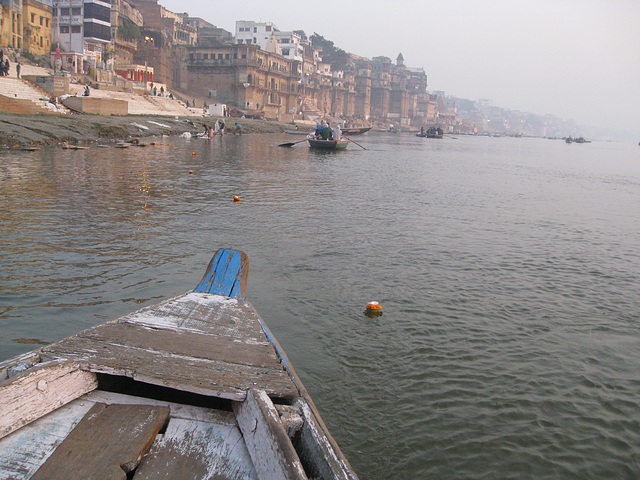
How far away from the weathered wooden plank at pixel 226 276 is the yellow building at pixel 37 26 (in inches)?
1927

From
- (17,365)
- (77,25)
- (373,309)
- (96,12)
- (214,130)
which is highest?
(96,12)

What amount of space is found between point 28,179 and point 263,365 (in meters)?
13.3

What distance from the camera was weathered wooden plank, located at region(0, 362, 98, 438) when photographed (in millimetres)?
2531

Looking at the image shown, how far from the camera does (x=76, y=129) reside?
26828mm

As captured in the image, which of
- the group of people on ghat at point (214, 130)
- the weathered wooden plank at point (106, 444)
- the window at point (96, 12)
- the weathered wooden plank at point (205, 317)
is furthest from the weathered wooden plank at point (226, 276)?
the window at point (96, 12)

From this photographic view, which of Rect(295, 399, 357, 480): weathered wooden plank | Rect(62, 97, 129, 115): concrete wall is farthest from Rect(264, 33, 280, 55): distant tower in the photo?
Rect(295, 399, 357, 480): weathered wooden plank

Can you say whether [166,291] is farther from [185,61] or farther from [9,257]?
[185,61]

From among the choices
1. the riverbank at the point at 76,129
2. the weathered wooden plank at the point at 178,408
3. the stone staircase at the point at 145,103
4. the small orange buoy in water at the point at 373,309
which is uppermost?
the stone staircase at the point at 145,103

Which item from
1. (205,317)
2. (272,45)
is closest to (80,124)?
(205,317)

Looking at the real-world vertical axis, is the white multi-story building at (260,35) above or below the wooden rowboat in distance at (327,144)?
above

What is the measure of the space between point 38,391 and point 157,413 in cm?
62

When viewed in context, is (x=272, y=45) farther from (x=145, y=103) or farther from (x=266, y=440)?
(x=266, y=440)

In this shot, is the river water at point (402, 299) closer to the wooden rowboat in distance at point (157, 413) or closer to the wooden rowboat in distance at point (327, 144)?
the wooden rowboat in distance at point (157, 413)

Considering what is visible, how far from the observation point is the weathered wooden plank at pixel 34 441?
7.73ft
